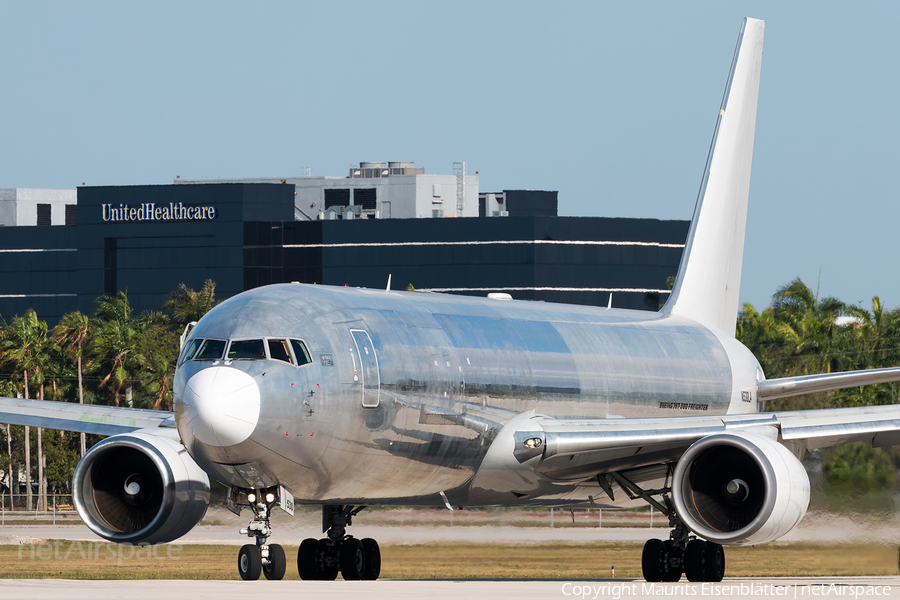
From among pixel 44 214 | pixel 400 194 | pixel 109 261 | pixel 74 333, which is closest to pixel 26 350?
pixel 74 333

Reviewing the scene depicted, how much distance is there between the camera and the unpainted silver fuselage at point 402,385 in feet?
58.6

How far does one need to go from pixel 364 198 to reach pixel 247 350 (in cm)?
10774

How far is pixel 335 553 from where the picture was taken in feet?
76.5

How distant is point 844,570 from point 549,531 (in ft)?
22.4

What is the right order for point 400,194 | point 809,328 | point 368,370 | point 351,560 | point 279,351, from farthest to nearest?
point 400,194 → point 809,328 → point 351,560 → point 368,370 → point 279,351

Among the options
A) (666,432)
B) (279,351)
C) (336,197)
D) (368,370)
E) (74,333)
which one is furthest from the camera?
(336,197)

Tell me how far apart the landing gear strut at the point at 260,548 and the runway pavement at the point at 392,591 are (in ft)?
0.80

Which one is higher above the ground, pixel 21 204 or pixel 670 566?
pixel 21 204

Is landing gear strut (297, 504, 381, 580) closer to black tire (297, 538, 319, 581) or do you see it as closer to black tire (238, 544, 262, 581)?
black tire (297, 538, 319, 581)

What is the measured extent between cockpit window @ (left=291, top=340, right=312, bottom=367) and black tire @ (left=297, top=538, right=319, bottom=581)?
583cm

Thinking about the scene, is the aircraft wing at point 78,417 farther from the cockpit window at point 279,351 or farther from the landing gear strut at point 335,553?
the cockpit window at point 279,351

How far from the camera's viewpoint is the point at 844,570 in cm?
2580

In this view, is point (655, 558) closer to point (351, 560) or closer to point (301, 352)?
point (351, 560)

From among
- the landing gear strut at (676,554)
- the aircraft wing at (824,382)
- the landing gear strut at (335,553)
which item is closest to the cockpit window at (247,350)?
the landing gear strut at (335,553)
